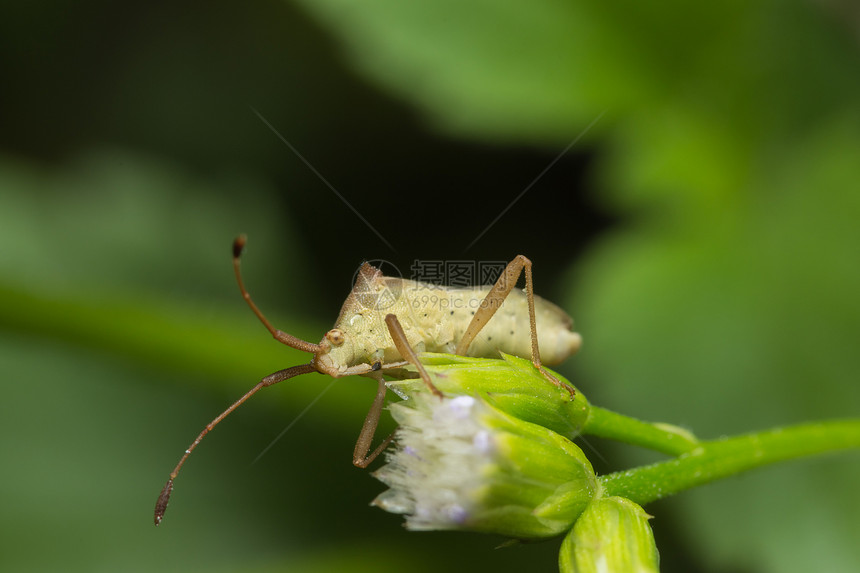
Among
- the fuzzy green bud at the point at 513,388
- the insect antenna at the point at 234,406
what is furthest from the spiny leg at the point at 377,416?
the insect antenna at the point at 234,406

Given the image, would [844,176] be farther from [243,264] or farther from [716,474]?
[243,264]

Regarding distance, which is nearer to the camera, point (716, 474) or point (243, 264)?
point (716, 474)

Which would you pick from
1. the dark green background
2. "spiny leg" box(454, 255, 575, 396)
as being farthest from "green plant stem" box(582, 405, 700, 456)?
the dark green background

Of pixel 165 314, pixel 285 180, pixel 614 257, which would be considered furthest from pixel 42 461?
pixel 614 257

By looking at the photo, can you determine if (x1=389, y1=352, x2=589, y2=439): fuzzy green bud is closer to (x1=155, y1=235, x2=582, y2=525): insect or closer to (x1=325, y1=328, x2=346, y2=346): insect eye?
(x1=155, y1=235, x2=582, y2=525): insect

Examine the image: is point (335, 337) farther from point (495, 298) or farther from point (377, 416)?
point (495, 298)

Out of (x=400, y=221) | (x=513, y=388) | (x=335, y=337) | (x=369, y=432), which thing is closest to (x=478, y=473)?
(x=513, y=388)
